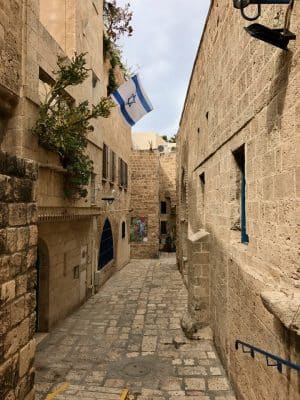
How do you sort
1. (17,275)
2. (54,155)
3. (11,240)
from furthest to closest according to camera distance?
(54,155) → (17,275) → (11,240)

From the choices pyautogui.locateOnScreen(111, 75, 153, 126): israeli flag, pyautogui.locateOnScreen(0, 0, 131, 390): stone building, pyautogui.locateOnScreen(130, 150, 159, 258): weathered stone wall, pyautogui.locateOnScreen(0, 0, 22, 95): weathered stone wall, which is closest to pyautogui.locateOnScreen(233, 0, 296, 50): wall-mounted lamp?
pyautogui.locateOnScreen(0, 0, 131, 390): stone building

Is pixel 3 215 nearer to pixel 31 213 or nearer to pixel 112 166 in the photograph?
pixel 31 213

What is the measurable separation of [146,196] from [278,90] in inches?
675

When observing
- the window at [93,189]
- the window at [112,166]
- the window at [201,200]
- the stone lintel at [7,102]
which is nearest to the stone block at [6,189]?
the stone lintel at [7,102]

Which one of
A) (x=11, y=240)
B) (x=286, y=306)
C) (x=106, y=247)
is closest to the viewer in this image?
(x=286, y=306)

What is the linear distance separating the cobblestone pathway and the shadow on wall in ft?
13.0

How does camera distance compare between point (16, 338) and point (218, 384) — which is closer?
point (16, 338)

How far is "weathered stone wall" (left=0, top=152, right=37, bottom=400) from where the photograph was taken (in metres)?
2.63

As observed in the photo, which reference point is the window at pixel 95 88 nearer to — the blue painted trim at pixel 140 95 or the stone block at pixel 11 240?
the blue painted trim at pixel 140 95

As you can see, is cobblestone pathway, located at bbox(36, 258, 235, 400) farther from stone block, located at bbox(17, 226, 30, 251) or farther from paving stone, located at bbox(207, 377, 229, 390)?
stone block, located at bbox(17, 226, 30, 251)

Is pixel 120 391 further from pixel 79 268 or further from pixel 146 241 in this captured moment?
pixel 146 241

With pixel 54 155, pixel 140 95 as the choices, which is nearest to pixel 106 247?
pixel 140 95

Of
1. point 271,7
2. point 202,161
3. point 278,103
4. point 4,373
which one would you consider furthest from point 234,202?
point 4,373

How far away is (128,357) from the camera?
18.9 feet
